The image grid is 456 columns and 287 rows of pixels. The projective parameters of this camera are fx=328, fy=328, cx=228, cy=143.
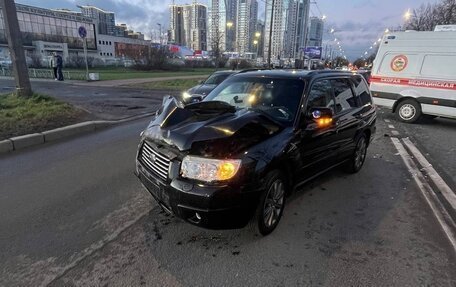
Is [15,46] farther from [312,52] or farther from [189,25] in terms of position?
[189,25]

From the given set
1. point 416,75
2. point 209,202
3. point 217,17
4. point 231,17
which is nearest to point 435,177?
point 209,202

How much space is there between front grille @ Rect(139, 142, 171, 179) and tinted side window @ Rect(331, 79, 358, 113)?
110 inches

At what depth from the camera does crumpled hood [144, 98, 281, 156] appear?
10.2 feet

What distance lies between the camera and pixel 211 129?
3277 mm

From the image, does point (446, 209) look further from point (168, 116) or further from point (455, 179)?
point (168, 116)

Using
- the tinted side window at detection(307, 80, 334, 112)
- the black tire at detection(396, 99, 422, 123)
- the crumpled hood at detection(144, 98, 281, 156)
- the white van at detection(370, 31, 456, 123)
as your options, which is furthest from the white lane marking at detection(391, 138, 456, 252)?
the black tire at detection(396, 99, 422, 123)

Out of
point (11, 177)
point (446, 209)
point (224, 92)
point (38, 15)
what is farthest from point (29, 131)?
point (38, 15)

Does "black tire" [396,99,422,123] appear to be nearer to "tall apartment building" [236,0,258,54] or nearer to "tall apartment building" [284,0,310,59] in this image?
"tall apartment building" [284,0,310,59]

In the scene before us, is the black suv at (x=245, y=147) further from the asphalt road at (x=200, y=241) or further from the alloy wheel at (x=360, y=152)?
the alloy wheel at (x=360, y=152)

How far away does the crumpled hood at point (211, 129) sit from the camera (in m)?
3.12

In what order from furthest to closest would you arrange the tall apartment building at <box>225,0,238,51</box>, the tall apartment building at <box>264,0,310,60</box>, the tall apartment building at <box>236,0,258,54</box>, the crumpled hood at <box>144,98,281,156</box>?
the tall apartment building at <box>236,0,258,54</box>, the tall apartment building at <box>225,0,238,51</box>, the tall apartment building at <box>264,0,310,60</box>, the crumpled hood at <box>144,98,281,156</box>

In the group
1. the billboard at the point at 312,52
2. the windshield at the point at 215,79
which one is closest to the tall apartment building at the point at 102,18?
the billboard at the point at 312,52

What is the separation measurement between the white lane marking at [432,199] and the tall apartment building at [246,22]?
57675 millimetres

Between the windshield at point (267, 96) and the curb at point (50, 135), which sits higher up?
the windshield at point (267, 96)
